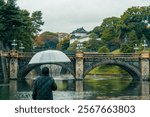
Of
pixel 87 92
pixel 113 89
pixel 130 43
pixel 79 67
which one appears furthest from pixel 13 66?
pixel 130 43

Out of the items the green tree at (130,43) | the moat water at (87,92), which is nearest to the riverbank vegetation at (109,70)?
the green tree at (130,43)

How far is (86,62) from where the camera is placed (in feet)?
271

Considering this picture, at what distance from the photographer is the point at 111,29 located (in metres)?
136

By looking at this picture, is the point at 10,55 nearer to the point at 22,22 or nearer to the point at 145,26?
the point at 22,22

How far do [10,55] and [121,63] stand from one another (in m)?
18.9

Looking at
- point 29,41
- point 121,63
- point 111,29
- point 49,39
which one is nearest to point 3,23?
point 29,41

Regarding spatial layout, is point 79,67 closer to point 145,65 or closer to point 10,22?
point 145,65

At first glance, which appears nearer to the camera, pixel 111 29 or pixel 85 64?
pixel 85 64

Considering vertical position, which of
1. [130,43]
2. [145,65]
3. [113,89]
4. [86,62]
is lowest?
[113,89]

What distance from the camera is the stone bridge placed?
80875 mm

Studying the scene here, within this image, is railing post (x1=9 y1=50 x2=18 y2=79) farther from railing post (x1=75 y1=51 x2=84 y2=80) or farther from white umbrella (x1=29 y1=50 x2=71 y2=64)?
white umbrella (x1=29 y1=50 x2=71 y2=64)

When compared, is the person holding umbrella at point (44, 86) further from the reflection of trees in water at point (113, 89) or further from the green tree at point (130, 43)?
the green tree at point (130, 43)

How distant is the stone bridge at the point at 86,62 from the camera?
265 feet

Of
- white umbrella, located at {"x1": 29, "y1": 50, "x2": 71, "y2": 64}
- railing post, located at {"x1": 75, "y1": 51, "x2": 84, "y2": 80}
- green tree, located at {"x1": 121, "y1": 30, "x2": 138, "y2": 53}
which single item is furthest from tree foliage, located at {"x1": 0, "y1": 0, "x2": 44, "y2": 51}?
white umbrella, located at {"x1": 29, "y1": 50, "x2": 71, "y2": 64}
